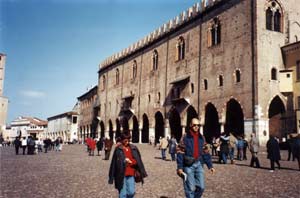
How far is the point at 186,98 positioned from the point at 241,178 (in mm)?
18832

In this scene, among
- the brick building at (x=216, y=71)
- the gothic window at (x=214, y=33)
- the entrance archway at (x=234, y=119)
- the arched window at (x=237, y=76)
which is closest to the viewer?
the brick building at (x=216, y=71)

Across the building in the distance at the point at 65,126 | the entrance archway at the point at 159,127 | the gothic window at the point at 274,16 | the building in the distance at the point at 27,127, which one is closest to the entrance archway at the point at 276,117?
the gothic window at the point at 274,16

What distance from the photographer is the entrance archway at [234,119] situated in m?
24.3

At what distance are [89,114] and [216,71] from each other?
32555 mm

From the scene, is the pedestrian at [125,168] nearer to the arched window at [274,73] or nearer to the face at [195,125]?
the face at [195,125]

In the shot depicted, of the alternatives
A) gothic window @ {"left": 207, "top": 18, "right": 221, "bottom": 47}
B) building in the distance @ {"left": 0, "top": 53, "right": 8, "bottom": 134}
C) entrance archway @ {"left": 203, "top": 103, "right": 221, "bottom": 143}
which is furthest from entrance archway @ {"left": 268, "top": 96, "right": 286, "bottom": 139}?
building in the distance @ {"left": 0, "top": 53, "right": 8, "bottom": 134}

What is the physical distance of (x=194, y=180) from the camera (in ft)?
16.5

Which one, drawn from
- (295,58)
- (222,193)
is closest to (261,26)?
(295,58)

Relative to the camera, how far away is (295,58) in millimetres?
21547

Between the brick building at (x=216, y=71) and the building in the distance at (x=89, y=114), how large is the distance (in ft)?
34.5

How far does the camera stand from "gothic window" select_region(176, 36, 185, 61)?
1182 inches

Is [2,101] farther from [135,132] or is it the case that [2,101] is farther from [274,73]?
[274,73]

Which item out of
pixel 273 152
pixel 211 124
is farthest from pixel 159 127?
pixel 273 152

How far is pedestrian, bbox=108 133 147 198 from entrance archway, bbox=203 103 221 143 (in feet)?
72.4
